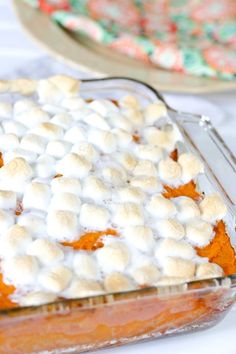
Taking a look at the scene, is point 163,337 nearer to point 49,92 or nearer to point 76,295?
point 76,295

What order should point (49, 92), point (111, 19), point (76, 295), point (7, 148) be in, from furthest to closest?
1. point (111, 19)
2. point (49, 92)
3. point (7, 148)
4. point (76, 295)

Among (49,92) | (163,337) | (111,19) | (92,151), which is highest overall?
(111,19)

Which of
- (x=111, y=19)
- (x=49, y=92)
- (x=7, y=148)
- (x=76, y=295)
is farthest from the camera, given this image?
(x=111, y=19)

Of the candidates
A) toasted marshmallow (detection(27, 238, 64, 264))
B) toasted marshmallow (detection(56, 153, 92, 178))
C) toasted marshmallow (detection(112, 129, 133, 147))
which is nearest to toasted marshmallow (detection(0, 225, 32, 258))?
toasted marshmallow (detection(27, 238, 64, 264))

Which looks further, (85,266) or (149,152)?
(149,152)

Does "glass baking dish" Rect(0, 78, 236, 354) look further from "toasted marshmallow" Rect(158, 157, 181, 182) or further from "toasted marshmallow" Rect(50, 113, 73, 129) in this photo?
"toasted marshmallow" Rect(50, 113, 73, 129)

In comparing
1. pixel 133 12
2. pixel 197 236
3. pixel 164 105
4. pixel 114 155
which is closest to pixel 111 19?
pixel 133 12

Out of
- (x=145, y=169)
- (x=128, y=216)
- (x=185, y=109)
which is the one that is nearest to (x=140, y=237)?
(x=128, y=216)

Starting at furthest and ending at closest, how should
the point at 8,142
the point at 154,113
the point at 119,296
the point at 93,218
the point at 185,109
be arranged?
the point at 185,109 < the point at 154,113 < the point at 8,142 < the point at 93,218 < the point at 119,296

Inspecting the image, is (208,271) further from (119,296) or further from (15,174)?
(15,174)
